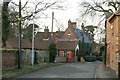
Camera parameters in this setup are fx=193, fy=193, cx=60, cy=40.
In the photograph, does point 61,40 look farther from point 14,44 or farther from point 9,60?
point 9,60

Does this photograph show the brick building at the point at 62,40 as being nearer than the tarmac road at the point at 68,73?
No

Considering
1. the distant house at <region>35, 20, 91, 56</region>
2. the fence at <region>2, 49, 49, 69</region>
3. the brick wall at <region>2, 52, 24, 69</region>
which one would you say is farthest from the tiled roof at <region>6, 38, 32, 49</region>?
the brick wall at <region>2, 52, 24, 69</region>

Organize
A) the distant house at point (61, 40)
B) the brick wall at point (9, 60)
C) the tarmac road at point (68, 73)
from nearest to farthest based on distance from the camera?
the tarmac road at point (68, 73) < the brick wall at point (9, 60) < the distant house at point (61, 40)

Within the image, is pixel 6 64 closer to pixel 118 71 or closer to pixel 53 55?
pixel 118 71

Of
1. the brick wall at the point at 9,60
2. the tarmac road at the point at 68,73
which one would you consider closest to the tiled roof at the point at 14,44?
the tarmac road at the point at 68,73

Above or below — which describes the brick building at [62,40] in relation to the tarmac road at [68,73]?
above

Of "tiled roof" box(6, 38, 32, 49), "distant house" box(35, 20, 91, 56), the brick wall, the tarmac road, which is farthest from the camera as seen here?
"distant house" box(35, 20, 91, 56)

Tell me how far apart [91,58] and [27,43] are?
695 inches

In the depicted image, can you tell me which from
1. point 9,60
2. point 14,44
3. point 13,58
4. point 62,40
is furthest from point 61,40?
point 9,60

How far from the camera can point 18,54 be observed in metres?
19.1

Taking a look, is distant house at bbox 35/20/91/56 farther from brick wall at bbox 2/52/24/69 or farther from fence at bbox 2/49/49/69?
brick wall at bbox 2/52/24/69

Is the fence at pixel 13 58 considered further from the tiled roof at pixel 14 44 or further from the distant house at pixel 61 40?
the distant house at pixel 61 40

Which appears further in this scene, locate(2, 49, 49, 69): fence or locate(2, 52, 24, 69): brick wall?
locate(2, 49, 49, 69): fence

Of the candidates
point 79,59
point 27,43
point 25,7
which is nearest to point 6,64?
point 25,7
